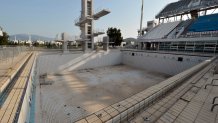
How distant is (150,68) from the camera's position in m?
15.7

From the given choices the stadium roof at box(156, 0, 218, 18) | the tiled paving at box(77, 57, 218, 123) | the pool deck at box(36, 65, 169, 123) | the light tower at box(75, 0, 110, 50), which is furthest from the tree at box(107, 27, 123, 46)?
the tiled paving at box(77, 57, 218, 123)

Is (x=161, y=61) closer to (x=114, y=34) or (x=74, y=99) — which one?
(x=74, y=99)

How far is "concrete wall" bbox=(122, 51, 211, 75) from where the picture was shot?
12336mm

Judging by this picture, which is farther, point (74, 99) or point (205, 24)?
point (205, 24)

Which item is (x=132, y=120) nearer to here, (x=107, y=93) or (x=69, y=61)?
(x=107, y=93)

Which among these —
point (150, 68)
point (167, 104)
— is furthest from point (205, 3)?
point (167, 104)

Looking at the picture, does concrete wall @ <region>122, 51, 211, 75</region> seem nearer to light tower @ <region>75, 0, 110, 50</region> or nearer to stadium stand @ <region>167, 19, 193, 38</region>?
stadium stand @ <region>167, 19, 193, 38</region>

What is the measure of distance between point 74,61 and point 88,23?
623 centimetres

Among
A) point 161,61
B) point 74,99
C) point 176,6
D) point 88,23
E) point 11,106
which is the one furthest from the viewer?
point 176,6

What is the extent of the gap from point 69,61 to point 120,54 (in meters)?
8.24

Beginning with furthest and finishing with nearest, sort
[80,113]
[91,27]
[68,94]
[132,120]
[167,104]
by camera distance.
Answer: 1. [91,27]
2. [68,94]
3. [80,113]
4. [167,104]
5. [132,120]

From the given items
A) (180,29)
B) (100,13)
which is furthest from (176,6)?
(100,13)

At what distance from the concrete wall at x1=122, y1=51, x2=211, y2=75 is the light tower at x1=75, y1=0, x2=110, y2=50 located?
5.67m

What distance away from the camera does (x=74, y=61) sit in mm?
14562
